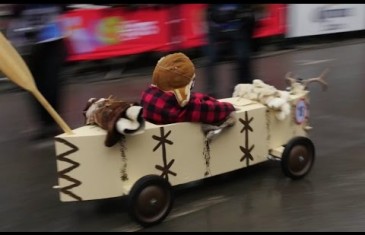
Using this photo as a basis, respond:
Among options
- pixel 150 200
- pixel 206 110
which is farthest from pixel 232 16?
pixel 150 200

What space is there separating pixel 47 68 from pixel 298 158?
110 inches

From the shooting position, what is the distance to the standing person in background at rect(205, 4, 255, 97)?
6112 mm

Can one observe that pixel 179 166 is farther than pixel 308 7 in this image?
No

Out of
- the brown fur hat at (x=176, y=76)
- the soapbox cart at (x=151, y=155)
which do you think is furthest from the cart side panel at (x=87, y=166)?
the brown fur hat at (x=176, y=76)

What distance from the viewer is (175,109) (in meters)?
3.62

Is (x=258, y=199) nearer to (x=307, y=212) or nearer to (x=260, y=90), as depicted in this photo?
(x=307, y=212)

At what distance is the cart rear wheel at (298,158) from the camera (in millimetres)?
4086

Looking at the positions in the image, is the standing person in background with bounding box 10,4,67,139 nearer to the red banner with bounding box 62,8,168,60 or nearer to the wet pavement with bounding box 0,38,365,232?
the wet pavement with bounding box 0,38,365,232

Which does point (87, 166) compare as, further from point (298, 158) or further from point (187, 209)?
point (298, 158)

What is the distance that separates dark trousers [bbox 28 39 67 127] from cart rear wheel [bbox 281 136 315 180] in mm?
2648

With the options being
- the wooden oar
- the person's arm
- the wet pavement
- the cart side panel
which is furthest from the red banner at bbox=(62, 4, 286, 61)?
the cart side panel

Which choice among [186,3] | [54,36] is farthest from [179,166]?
[186,3]

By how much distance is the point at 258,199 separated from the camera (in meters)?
3.91

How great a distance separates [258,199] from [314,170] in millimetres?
778
